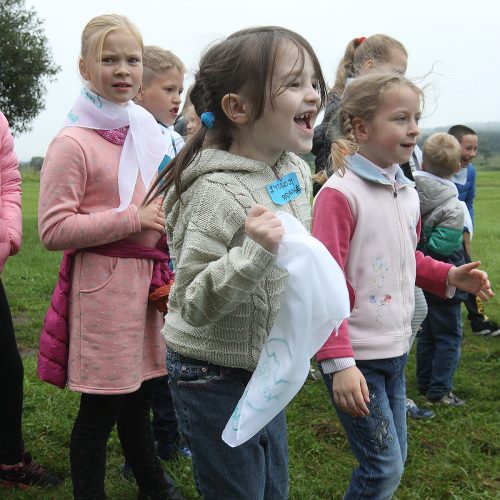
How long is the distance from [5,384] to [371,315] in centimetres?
167

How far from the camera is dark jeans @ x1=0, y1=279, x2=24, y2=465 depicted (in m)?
3.16

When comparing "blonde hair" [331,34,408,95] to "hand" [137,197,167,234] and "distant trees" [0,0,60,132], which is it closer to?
"hand" [137,197,167,234]

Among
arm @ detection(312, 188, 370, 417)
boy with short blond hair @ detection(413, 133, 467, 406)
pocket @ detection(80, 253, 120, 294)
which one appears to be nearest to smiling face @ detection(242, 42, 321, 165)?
arm @ detection(312, 188, 370, 417)

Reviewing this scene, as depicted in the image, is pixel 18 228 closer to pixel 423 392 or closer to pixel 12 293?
pixel 423 392

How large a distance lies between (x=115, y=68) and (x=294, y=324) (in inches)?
55.2

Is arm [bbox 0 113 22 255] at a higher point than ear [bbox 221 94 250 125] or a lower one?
lower

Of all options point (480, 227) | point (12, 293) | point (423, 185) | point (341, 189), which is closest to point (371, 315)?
point (341, 189)

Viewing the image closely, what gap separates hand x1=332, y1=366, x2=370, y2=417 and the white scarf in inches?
40.2

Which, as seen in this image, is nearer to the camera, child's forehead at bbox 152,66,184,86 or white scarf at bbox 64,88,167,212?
white scarf at bbox 64,88,167,212

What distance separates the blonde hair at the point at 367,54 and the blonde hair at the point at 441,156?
2.53ft

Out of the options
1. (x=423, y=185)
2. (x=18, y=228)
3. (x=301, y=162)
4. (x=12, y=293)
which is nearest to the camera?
(x=301, y=162)

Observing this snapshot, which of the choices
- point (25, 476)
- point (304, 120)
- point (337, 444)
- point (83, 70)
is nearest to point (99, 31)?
point (83, 70)

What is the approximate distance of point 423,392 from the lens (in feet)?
15.3

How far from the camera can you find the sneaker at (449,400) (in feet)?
14.5
